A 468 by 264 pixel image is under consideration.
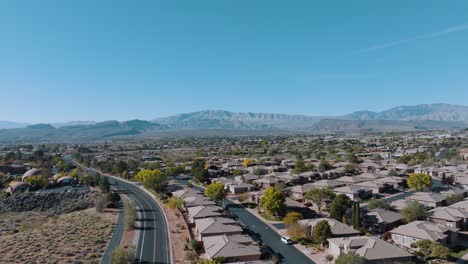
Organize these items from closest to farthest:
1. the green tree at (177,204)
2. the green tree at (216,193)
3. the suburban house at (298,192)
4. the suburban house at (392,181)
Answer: the green tree at (177,204)
the green tree at (216,193)
the suburban house at (298,192)
the suburban house at (392,181)

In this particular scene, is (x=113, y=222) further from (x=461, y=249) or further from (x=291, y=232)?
(x=461, y=249)

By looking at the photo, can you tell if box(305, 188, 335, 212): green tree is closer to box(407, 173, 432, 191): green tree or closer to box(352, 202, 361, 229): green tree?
box(352, 202, 361, 229): green tree

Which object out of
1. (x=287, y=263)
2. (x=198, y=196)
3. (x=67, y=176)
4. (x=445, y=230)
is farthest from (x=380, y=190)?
(x=67, y=176)

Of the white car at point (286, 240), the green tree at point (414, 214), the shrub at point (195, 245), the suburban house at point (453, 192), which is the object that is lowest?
the white car at point (286, 240)

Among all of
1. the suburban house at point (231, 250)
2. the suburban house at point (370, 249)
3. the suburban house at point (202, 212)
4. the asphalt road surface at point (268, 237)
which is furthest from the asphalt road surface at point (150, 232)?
the suburban house at point (370, 249)

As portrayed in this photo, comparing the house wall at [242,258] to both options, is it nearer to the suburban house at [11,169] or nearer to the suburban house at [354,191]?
the suburban house at [354,191]

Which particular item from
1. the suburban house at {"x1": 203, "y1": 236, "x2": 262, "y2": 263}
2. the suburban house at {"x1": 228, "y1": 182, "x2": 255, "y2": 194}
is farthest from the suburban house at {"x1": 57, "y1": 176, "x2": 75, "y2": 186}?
the suburban house at {"x1": 203, "y1": 236, "x2": 262, "y2": 263}

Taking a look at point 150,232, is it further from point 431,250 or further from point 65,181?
point 65,181

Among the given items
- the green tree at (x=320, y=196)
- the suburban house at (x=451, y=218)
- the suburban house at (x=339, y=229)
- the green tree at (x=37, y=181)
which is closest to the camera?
the suburban house at (x=339, y=229)
